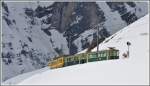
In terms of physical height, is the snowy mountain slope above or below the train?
below

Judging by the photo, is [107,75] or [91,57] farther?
[91,57]

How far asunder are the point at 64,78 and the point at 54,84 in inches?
123

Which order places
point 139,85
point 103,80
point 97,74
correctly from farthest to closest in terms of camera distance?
point 97,74
point 103,80
point 139,85

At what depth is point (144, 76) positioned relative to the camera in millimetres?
51625

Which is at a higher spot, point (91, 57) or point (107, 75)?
point (91, 57)

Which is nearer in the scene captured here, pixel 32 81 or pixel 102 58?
pixel 32 81

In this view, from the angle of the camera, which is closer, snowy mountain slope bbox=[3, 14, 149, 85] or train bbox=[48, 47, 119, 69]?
snowy mountain slope bbox=[3, 14, 149, 85]

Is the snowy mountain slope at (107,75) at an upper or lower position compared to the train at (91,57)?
lower

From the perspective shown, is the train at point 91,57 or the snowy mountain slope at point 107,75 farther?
the train at point 91,57

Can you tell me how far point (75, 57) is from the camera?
77.2m

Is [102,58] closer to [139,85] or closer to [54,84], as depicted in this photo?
[54,84]

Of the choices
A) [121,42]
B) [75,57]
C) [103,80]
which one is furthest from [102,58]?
[121,42]

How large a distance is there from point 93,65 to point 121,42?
54.6 meters

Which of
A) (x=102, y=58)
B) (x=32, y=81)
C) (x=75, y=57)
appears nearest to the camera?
(x=32, y=81)
